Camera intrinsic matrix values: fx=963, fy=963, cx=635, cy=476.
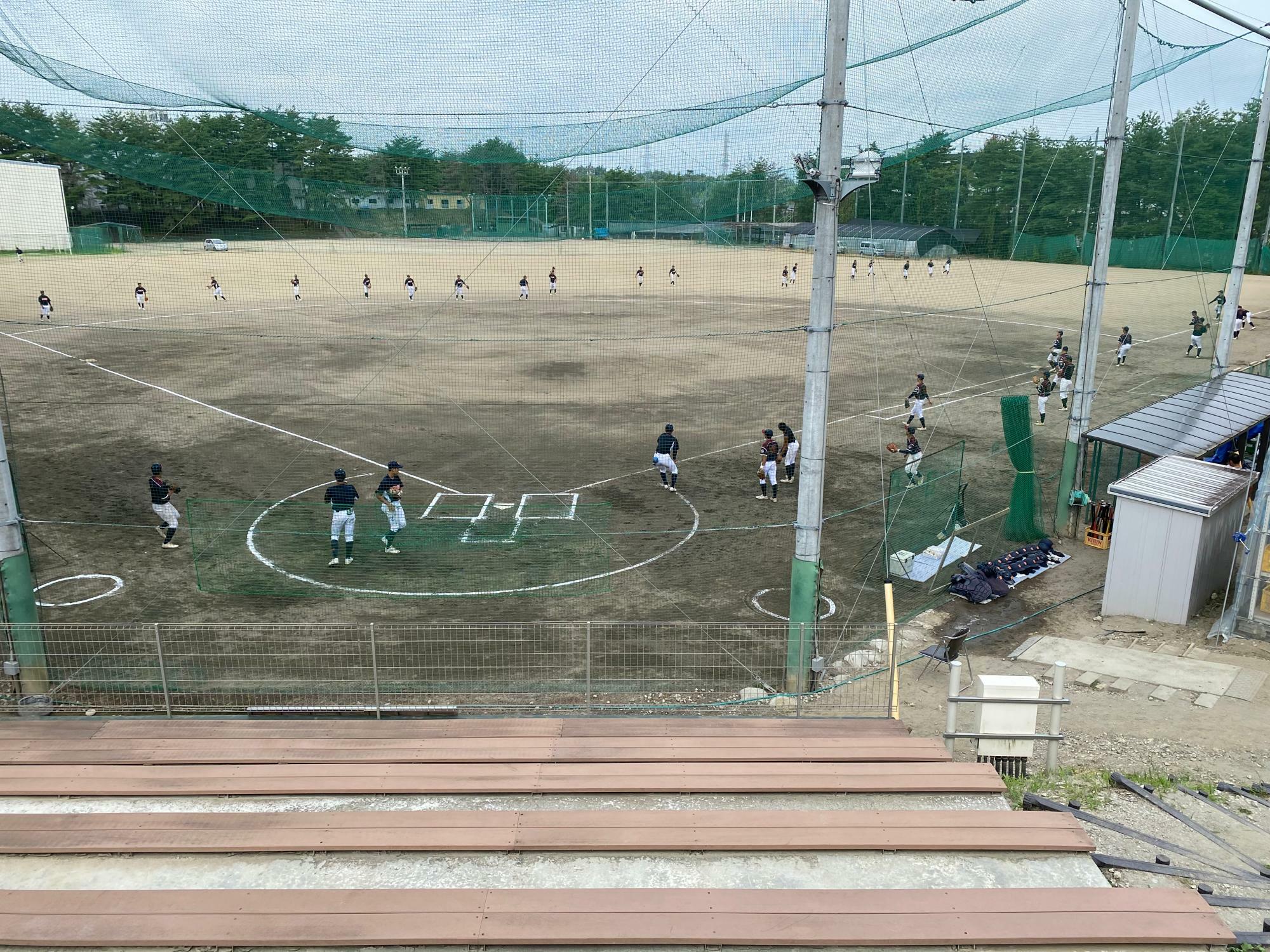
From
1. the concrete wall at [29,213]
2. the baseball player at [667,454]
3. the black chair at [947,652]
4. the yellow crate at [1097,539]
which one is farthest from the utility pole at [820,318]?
the concrete wall at [29,213]

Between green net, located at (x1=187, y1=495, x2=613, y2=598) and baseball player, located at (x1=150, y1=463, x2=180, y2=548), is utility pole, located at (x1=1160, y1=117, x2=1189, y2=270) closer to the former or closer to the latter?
green net, located at (x1=187, y1=495, x2=613, y2=598)

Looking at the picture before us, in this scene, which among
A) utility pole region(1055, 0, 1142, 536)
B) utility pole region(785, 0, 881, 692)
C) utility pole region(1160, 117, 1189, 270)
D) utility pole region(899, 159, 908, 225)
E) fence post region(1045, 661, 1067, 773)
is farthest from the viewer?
utility pole region(1160, 117, 1189, 270)

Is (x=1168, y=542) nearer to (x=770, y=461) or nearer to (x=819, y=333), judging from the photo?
(x=819, y=333)

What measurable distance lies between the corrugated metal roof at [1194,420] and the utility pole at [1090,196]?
5.30 metres

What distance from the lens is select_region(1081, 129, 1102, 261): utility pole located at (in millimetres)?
23578

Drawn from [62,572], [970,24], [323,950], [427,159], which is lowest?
[62,572]

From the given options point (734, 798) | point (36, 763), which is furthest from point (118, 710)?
point (734, 798)

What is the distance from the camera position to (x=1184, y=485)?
12.8 metres

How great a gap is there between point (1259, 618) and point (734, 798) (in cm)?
907

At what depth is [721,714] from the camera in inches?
349

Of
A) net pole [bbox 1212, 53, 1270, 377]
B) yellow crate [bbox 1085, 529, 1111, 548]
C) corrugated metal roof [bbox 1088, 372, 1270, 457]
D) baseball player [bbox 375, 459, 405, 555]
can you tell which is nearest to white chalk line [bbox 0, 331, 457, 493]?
baseball player [bbox 375, 459, 405, 555]

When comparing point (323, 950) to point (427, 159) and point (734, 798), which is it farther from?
point (427, 159)

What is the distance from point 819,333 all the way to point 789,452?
8998mm

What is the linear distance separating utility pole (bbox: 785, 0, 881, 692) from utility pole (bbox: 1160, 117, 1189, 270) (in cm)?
2300
